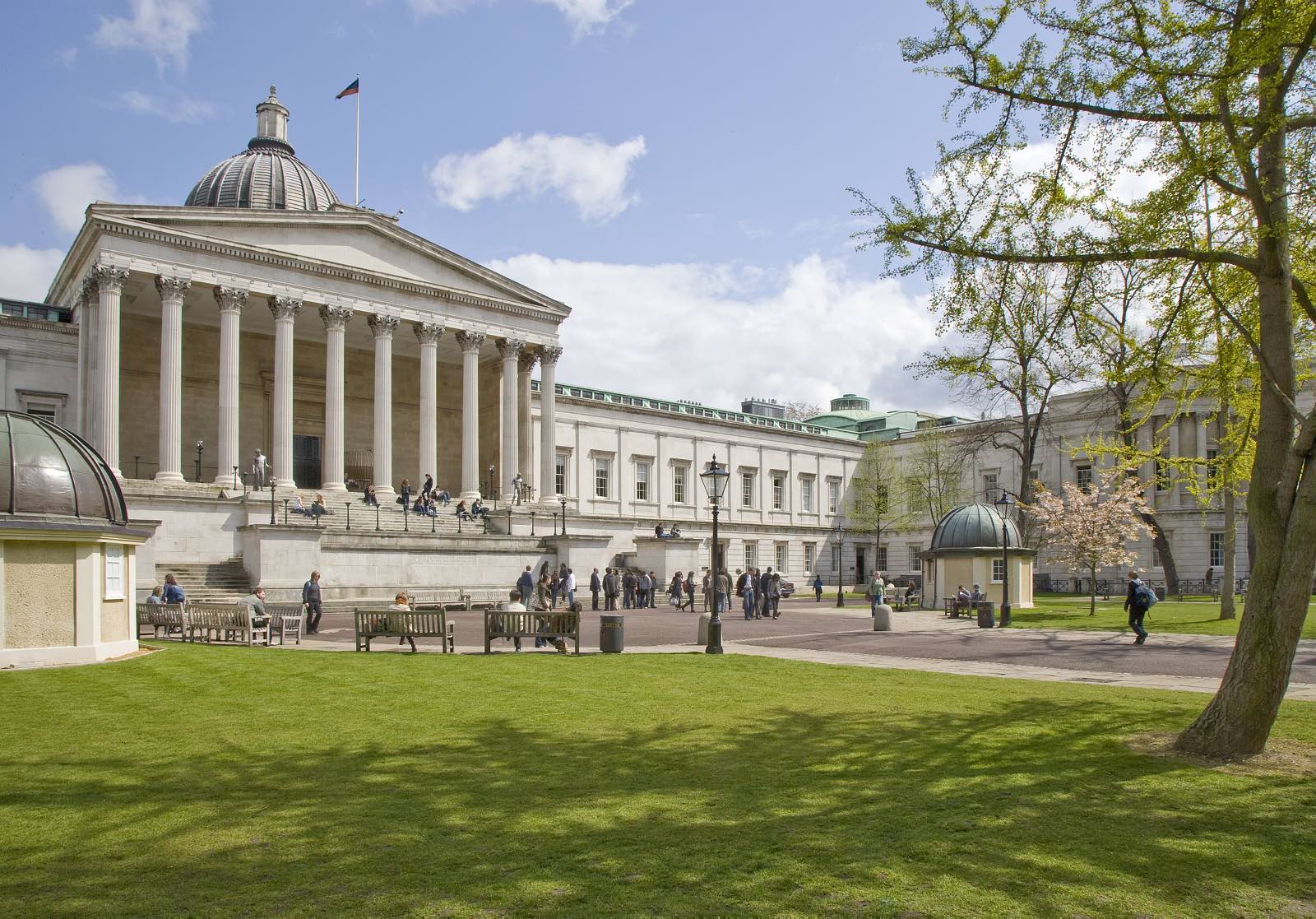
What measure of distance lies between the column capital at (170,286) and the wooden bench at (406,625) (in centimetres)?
2379

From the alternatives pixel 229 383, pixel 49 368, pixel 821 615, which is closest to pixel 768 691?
pixel 821 615

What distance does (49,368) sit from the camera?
42.1 meters

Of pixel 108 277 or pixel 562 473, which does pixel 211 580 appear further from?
pixel 562 473

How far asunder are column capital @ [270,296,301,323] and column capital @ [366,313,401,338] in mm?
3454

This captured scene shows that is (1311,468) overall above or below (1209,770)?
above

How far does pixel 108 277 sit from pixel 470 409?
51.1ft

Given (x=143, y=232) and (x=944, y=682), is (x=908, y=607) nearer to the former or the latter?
(x=944, y=682)

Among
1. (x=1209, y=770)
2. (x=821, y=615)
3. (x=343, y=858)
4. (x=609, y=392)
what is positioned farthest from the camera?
(x=609, y=392)

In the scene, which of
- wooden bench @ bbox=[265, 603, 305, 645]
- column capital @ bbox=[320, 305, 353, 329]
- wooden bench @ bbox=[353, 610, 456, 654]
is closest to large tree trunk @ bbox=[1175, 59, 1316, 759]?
wooden bench @ bbox=[353, 610, 456, 654]

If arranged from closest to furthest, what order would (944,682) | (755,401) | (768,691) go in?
(768,691) < (944,682) < (755,401)

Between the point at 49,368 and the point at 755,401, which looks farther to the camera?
the point at 755,401

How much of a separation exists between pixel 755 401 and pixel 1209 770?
78054mm

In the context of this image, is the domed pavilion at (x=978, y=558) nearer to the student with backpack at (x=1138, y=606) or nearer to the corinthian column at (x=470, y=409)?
the student with backpack at (x=1138, y=606)

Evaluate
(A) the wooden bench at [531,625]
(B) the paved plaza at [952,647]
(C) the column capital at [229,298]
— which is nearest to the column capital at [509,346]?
(C) the column capital at [229,298]
